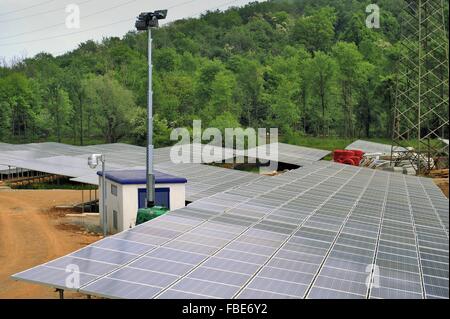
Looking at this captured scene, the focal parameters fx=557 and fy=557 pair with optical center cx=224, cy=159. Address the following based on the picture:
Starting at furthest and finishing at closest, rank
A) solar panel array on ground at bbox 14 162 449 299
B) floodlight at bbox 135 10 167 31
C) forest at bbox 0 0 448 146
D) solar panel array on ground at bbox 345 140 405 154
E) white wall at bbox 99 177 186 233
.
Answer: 1. forest at bbox 0 0 448 146
2. solar panel array on ground at bbox 345 140 405 154
3. white wall at bbox 99 177 186 233
4. floodlight at bbox 135 10 167 31
5. solar panel array on ground at bbox 14 162 449 299

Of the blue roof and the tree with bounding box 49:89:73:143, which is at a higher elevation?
the tree with bounding box 49:89:73:143

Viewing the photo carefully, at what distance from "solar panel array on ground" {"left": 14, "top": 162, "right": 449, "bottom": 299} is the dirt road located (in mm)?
5873

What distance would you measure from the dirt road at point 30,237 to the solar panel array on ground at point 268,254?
19.3 feet

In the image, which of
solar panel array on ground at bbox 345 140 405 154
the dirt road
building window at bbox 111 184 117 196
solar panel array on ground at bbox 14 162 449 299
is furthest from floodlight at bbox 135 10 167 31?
solar panel array on ground at bbox 345 140 405 154

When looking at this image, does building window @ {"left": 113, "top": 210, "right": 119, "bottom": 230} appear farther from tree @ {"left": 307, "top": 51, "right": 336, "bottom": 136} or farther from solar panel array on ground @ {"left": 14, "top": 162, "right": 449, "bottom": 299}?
tree @ {"left": 307, "top": 51, "right": 336, "bottom": 136}

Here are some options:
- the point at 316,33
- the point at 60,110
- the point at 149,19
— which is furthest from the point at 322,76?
the point at 149,19

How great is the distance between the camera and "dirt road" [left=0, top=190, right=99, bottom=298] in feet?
71.9

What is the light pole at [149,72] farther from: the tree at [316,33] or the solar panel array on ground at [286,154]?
the tree at [316,33]

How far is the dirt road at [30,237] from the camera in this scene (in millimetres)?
21906

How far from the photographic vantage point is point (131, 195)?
3036 centimetres

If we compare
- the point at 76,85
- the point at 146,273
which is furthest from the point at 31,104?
the point at 146,273

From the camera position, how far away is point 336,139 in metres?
91.6

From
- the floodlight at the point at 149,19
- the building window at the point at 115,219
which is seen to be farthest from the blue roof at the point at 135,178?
the floodlight at the point at 149,19
